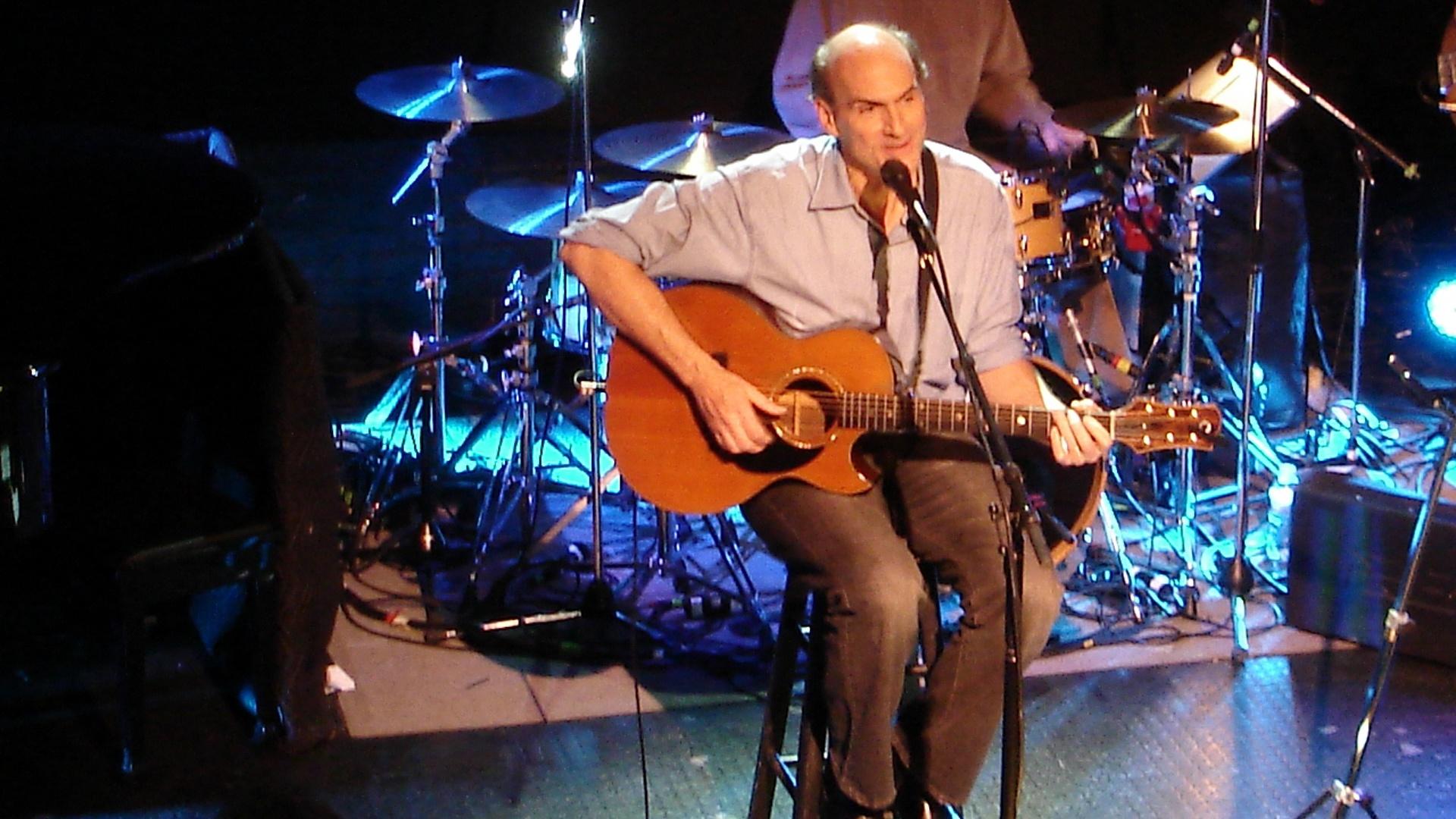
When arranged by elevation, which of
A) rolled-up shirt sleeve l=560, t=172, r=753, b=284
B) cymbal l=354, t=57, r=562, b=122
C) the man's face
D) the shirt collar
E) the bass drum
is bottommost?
the bass drum

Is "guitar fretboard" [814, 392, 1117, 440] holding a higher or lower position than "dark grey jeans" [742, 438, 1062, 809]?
higher

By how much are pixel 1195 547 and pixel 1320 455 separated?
1.35 metres

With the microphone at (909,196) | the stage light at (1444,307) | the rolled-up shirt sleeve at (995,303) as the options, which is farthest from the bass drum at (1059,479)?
the stage light at (1444,307)

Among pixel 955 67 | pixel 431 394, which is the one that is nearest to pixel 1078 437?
pixel 431 394

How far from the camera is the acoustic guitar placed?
282cm

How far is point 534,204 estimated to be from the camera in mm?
4465

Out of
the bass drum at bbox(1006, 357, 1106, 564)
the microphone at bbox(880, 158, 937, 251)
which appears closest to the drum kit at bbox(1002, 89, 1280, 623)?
the bass drum at bbox(1006, 357, 1106, 564)

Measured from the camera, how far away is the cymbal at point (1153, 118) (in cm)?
429

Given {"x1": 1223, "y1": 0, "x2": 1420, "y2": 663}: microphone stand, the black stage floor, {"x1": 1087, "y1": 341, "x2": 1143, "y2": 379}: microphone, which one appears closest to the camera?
the black stage floor

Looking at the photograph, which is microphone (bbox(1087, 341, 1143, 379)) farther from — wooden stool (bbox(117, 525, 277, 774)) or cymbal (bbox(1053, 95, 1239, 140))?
wooden stool (bbox(117, 525, 277, 774))

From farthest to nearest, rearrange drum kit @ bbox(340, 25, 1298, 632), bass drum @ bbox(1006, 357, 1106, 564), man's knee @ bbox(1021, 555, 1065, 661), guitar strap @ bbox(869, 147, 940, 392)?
drum kit @ bbox(340, 25, 1298, 632) → bass drum @ bbox(1006, 357, 1106, 564) → guitar strap @ bbox(869, 147, 940, 392) → man's knee @ bbox(1021, 555, 1065, 661)

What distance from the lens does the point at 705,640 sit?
4.09m

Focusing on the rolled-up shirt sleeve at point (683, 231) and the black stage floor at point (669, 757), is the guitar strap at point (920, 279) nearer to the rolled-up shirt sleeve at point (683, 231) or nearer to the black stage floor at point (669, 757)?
the rolled-up shirt sleeve at point (683, 231)

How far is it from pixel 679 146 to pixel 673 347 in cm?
160
